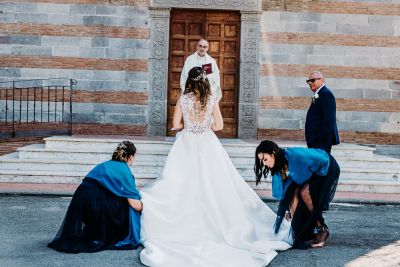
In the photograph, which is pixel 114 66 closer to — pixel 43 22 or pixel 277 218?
pixel 43 22

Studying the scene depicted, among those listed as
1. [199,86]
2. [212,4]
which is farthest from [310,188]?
[212,4]

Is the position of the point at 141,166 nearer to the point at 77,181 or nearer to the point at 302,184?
the point at 77,181

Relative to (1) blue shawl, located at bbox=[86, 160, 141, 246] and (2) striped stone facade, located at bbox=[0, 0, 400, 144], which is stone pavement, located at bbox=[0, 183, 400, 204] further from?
(2) striped stone facade, located at bbox=[0, 0, 400, 144]

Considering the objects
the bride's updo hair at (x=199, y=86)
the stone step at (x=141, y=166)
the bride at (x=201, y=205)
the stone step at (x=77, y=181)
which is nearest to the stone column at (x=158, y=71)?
the stone step at (x=141, y=166)

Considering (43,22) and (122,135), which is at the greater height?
(43,22)

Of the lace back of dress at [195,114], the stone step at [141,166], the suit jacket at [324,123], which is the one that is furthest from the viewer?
the stone step at [141,166]

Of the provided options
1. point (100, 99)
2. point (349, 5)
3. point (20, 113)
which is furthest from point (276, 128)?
point (20, 113)

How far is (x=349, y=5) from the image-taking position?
46.0 ft

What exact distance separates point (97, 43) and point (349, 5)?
6.26 metres

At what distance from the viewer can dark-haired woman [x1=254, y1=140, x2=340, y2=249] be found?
19.6ft

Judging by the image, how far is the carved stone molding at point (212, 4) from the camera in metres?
13.9

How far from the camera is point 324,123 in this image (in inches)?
276

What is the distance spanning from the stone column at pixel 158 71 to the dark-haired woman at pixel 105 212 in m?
7.76

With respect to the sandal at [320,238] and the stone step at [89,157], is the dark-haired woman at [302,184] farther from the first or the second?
the stone step at [89,157]
